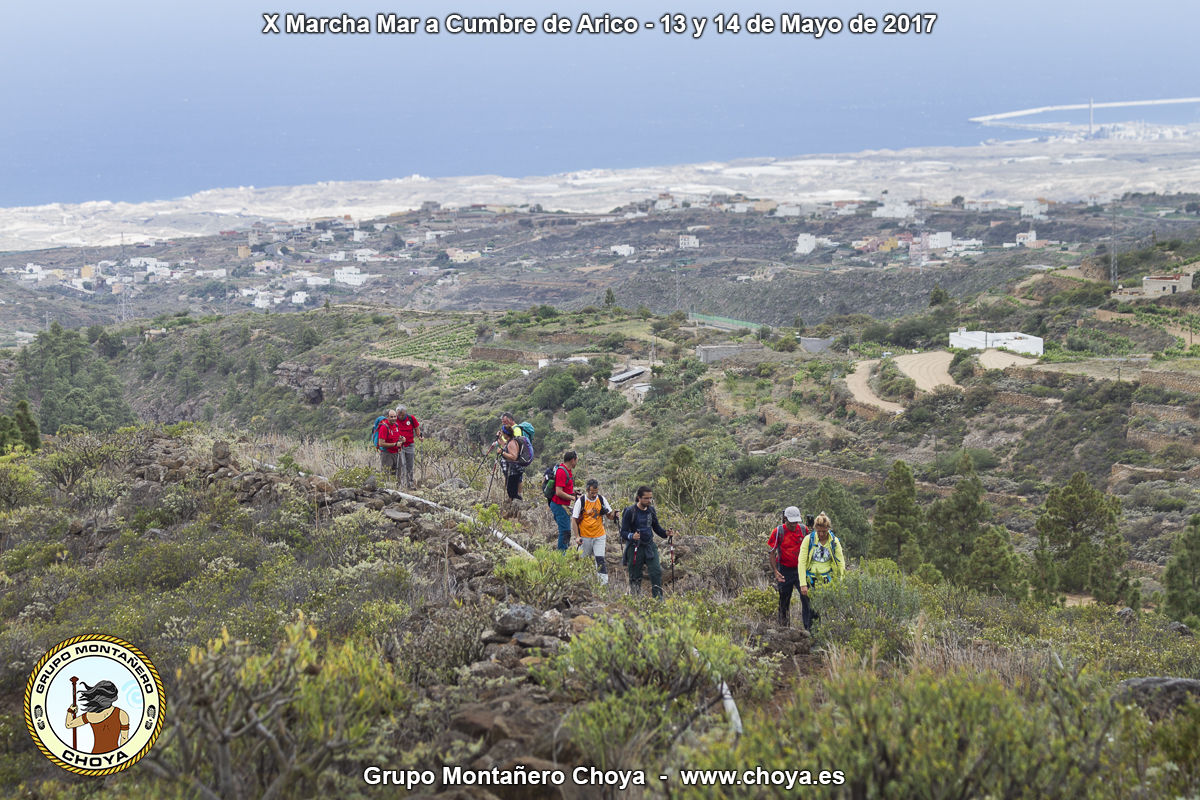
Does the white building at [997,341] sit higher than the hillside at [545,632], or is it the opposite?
the hillside at [545,632]

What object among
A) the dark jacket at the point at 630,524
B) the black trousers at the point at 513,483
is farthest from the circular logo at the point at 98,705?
the black trousers at the point at 513,483

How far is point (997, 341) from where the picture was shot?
1486 inches

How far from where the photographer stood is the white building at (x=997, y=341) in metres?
36.1

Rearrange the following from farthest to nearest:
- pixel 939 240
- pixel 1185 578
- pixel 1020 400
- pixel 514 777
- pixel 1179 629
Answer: pixel 939 240
pixel 1020 400
pixel 1185 578
pixel 1179 629
pixel 514 777

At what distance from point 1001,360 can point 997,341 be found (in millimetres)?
3465

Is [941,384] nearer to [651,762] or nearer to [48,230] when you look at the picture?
[651,762]

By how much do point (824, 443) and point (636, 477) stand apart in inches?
297

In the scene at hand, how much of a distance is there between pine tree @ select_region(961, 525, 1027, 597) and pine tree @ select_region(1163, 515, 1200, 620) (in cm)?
198

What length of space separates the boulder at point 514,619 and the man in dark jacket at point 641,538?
1.59m

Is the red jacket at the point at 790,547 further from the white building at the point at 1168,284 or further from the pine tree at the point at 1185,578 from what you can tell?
the white building at the point at 1168,284

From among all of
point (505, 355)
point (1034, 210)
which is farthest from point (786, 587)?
point (1034, 210)

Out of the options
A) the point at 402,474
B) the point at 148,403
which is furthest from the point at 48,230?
the point at 402,474

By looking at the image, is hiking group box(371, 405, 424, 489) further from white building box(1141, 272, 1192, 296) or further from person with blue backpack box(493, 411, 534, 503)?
white building box(1141, 272, 1192, 296)

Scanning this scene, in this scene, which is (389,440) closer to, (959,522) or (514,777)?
(514,777)
